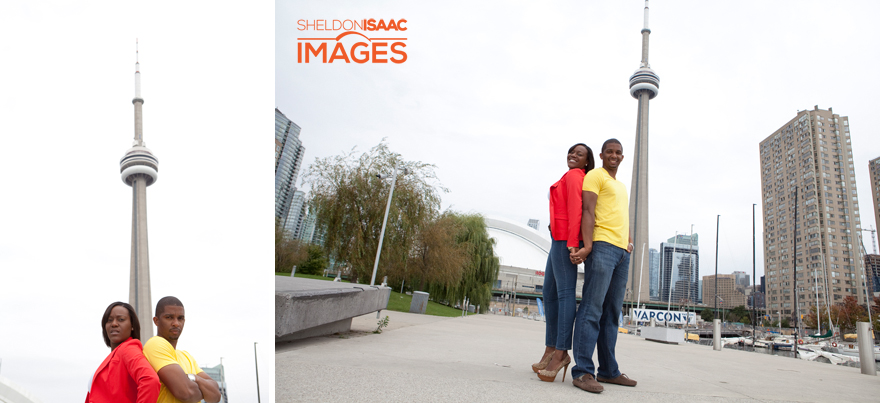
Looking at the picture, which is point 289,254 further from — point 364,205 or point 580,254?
point 580,254

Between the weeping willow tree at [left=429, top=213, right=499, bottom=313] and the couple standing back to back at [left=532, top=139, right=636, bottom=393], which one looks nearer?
the couple standing back to back at [left=532, top=139, right=636, bottom=393]

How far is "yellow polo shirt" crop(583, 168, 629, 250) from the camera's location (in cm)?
199

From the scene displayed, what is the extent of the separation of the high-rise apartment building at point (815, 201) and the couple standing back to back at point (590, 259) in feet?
90.1

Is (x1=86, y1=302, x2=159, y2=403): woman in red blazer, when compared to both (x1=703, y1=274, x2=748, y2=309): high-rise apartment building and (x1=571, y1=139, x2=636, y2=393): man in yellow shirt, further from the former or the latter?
(x1=703, y1=274, x2=748, y2=309): high-rise apartment building

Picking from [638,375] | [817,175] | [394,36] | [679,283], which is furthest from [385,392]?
[679,283]

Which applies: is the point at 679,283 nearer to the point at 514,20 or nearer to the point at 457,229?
the point at 457,229

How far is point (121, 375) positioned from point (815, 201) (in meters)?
43.2

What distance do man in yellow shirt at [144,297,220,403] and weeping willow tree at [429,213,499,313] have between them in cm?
1980

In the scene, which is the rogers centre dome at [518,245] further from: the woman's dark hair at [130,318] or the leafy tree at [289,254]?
the woman's dark hair at [130,318]


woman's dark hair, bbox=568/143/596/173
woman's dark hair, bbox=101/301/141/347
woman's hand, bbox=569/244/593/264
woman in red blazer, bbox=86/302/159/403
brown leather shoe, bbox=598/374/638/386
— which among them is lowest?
brown leather shoe, bbox=598/374/638/386

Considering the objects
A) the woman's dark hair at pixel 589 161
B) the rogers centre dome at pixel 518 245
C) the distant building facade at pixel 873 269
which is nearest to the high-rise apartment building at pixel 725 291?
the rogers centre dome at pixel 518 245

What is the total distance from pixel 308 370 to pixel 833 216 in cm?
4318

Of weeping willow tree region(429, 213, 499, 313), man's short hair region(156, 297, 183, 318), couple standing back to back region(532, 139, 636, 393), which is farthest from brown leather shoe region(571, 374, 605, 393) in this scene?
weeping willow tree region(429, 213, 499, 313)

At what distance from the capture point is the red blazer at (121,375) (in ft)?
3.14
